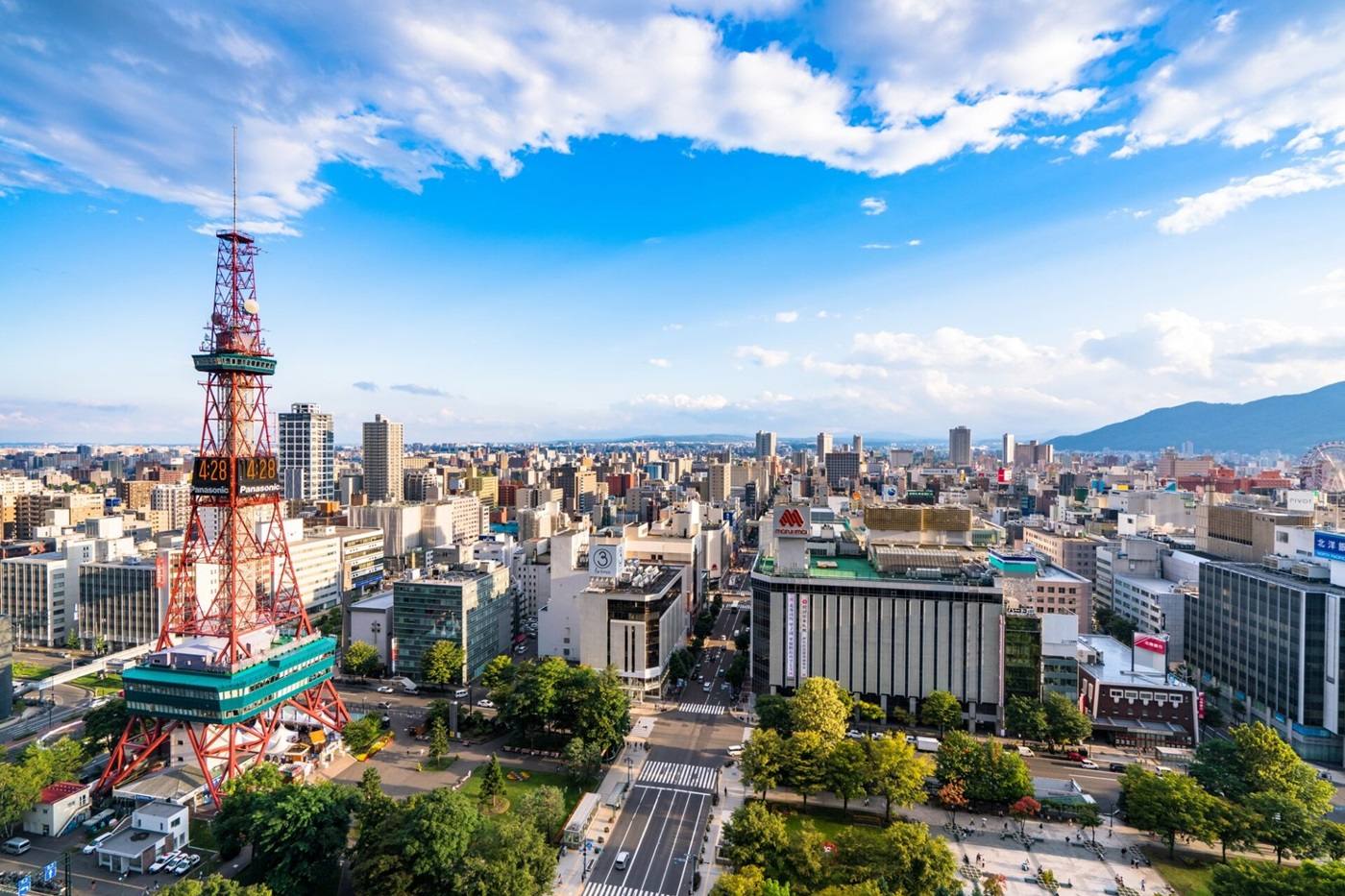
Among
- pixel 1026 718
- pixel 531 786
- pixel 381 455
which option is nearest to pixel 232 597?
pixel 531 786

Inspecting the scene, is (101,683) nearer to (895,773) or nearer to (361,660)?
(361,660)

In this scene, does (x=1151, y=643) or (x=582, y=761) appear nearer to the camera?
(x=582, y=761)

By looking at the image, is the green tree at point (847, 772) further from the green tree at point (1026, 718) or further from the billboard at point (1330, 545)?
the billboard at point (1330, 545)

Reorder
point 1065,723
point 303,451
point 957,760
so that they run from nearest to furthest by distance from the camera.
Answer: point 957,760
point 1065,723
point 303,451

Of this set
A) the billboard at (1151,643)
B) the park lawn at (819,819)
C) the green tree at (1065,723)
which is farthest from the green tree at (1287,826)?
the park lawn at (819,819)

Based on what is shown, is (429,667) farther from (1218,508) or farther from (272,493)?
(1218,508)

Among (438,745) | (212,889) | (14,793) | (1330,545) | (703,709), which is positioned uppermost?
(1330,545)

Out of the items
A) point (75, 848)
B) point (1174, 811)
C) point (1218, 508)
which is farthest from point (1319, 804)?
point (75, 848)

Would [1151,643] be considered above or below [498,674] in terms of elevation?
above
